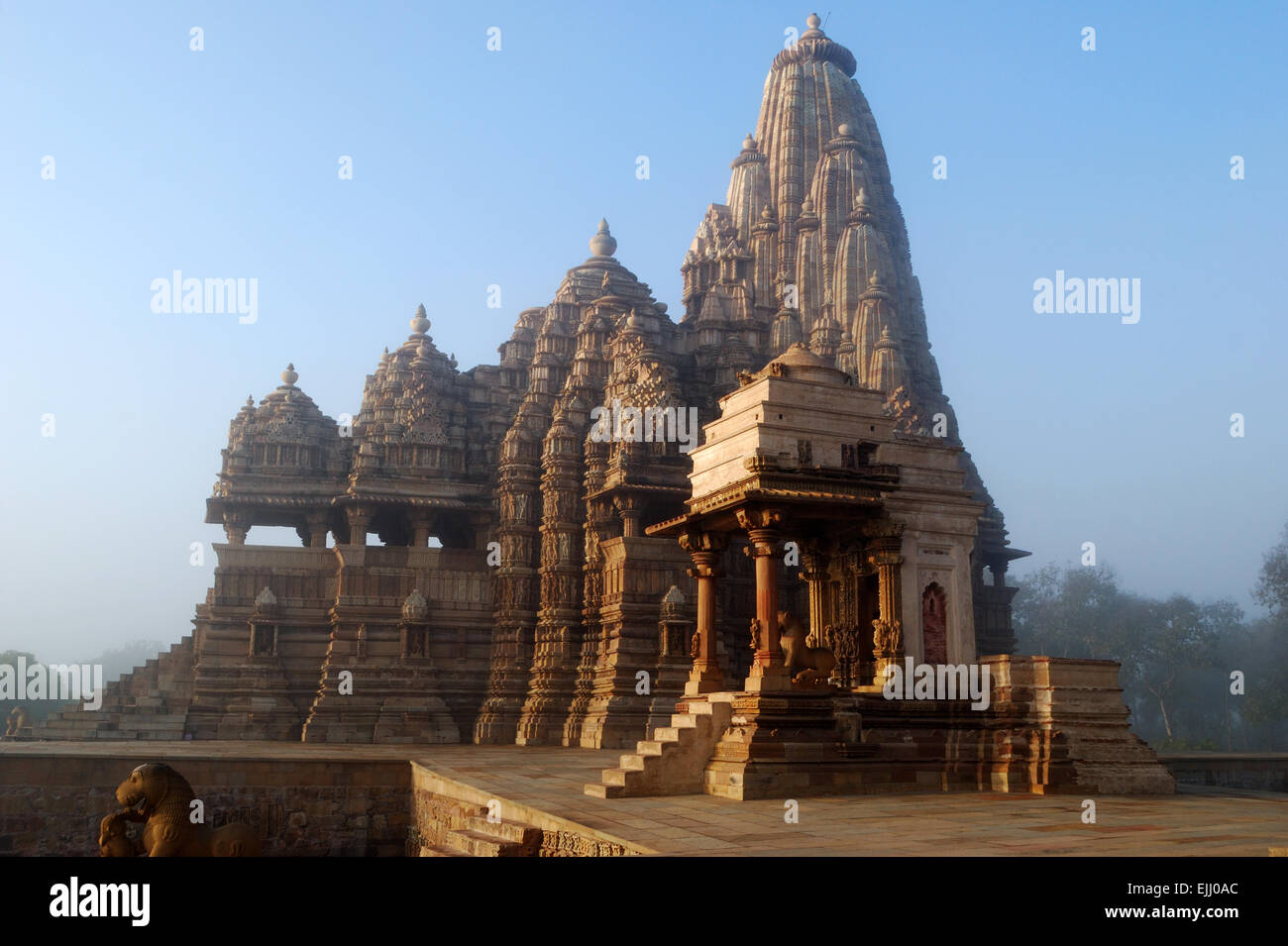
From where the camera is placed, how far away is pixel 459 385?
46.3m

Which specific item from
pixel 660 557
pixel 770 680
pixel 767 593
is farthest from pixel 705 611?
pixel 660 557

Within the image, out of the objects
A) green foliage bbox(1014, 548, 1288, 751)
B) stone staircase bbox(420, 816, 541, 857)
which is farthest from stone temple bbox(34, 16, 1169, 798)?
green foliage bbox(1014, 548, 1288, 751)

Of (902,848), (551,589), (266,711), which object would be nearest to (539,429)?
(551,589)

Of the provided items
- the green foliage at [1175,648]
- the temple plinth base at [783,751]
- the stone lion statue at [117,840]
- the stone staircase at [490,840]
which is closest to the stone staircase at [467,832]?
the stone staircase at [490,840]

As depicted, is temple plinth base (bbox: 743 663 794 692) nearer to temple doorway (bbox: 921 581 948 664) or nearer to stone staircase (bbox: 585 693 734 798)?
stone staircase (bbox: 585 693 734 798)

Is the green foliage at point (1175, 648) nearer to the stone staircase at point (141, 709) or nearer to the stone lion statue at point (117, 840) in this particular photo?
the stone staircase at point (141, 709)

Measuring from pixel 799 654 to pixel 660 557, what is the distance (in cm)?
1677

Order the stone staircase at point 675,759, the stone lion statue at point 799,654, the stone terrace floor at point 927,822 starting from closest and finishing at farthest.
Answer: the stone terrace floor at point 927,822
the stone staircase at point 675,759
the stone lion statue at point 799,654

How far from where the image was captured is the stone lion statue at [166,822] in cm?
1155

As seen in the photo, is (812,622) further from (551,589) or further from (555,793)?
(551,589)

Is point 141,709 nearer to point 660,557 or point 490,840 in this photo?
point 660,557

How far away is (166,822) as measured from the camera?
38.6 feet

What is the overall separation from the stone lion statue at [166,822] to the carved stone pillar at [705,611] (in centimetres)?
925
